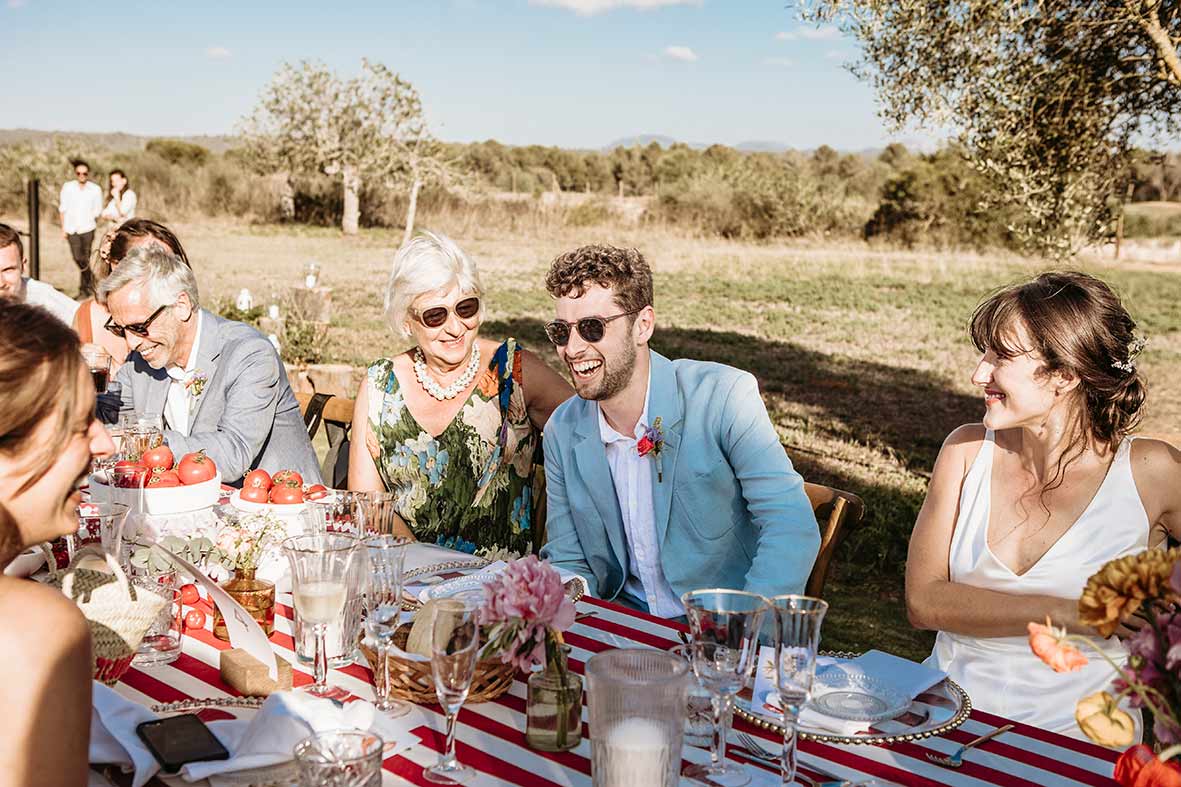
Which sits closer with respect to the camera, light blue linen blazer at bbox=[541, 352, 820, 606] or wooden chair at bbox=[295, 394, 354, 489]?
light blue linen blazer at bbox=[541, 352, 820, 606]

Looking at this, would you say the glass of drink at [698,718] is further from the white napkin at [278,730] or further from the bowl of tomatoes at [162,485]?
the bowl of tomatoes at [162,485]

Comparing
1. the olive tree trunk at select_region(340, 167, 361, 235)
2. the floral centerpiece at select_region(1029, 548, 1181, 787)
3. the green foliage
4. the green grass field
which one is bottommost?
the green grass field

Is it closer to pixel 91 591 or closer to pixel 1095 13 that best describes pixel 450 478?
pixel 91 591

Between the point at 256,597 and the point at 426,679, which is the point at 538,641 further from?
the point at 256,597

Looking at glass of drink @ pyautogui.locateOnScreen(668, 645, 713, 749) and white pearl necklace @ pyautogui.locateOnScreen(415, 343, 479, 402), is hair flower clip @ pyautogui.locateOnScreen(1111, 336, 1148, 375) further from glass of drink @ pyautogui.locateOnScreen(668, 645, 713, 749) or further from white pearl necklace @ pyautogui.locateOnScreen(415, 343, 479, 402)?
white pearl necklace @ pyautogui.locateOnScreen(415, 343, 479, 402)

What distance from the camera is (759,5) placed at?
167 ft

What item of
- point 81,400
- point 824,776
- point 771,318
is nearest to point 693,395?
point 824,776

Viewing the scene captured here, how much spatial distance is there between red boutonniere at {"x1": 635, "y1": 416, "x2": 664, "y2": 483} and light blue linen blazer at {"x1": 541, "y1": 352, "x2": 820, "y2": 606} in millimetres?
16

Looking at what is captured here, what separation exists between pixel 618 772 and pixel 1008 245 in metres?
26.8

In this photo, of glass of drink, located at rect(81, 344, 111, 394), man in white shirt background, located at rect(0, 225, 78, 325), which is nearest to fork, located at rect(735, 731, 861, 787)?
glass of drink, located at rect(81, 344, 111, 394)

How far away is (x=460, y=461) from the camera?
12.0 ft

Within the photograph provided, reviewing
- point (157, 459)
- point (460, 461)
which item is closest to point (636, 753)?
point (157, 459)

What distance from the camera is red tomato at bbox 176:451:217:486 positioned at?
2805 mm

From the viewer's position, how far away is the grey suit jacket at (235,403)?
382 cm
